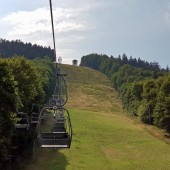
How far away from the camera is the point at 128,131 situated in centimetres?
8256

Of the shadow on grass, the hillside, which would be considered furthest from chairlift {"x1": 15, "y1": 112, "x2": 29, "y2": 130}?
the hillside

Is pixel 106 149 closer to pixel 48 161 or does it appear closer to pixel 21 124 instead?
pixel 48 161

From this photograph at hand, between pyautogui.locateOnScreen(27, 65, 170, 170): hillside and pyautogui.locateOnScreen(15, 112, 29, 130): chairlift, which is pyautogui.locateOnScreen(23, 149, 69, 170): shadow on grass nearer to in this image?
pyautogui.locateOnScreen(27, 65, 170, 170): hillside

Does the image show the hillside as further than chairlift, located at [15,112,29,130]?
Yes

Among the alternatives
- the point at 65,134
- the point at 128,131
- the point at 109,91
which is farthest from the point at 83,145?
the point at 109,91

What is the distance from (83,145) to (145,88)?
42.5 m

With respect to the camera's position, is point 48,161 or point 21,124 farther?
point 48,161

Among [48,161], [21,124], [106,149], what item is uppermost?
[21,124]

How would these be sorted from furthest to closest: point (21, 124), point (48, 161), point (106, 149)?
1. point (106, 149)
2. point (48, 161)
3. point (21, 124)

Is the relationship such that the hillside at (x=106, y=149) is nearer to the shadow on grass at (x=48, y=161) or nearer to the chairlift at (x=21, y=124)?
the shadow on grass at (x=48, y=161)

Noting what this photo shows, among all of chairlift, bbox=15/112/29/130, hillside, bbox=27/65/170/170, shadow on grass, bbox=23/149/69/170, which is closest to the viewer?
chairlift, bbox=15/112/29/130

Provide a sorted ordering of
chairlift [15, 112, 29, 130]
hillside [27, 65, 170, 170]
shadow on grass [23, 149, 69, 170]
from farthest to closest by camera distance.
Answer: hillside [27, 65, 170, 170] < shadow on grass [23, 149, 69, 170] < chairlift [15, 112, 29, 130]

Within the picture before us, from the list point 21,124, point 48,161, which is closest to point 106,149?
point 48,161

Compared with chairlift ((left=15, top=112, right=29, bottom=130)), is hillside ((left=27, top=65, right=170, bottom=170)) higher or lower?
lower
